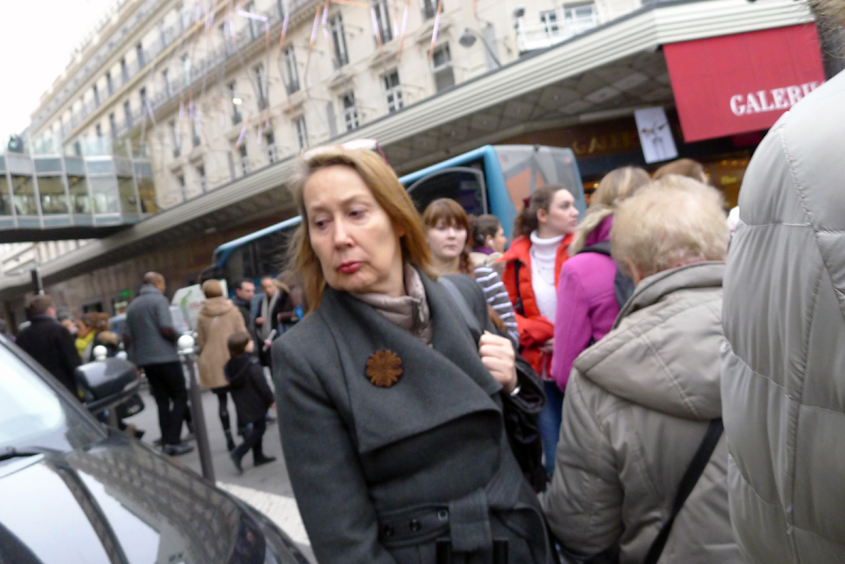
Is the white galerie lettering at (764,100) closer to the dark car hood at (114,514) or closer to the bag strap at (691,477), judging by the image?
the bag strap at (691,477)

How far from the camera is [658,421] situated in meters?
1.36

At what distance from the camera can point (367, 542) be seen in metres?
1.29

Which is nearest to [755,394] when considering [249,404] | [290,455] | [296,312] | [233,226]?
[290,455]

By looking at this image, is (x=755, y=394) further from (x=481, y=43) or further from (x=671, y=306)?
(x=481, y=43)

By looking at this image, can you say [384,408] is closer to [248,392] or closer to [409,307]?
[409,307]

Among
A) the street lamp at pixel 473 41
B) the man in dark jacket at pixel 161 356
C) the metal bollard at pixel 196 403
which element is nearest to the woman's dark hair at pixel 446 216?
the metal bollard at pixel 196 403

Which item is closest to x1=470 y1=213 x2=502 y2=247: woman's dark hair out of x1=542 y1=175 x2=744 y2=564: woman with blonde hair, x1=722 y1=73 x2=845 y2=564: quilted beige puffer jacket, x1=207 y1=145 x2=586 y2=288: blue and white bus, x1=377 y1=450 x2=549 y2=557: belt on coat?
x1=542 y1=175 x2=744 y2=564: woman with blonde hair

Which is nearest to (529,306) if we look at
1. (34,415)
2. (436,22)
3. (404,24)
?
(34,415)

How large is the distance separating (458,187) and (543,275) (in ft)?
22.7

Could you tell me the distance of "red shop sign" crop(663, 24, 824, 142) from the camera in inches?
486

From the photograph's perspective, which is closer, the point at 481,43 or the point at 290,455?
the point at 290,455

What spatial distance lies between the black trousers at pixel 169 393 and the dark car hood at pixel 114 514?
4.60 meters

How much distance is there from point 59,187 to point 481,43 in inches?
930

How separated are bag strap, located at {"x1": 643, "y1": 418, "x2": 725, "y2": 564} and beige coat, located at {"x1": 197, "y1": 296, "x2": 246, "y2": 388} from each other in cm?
545
